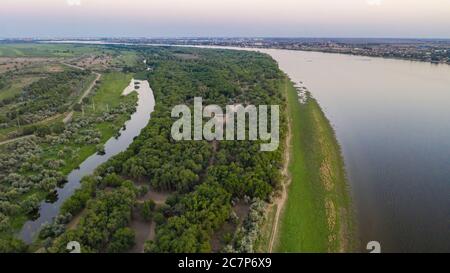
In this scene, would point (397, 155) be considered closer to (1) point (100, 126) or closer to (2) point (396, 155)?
(2) point (396, 155)

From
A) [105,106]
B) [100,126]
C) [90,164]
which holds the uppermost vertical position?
[105,106]

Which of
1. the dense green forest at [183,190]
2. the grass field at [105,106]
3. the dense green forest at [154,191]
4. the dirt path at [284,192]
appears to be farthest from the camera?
the grass field at [105,106]

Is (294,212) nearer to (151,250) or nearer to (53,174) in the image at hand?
(151,250)

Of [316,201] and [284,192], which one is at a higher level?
[284,192]

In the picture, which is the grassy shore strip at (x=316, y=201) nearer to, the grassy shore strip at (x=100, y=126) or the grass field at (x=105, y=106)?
the grassy shore strip at (x=100, y=126)

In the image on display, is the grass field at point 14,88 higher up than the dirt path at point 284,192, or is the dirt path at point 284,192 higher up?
the grass field at point 14,88

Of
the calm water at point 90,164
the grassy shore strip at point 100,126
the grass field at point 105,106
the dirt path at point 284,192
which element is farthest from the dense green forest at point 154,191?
the calm water at point 90,164

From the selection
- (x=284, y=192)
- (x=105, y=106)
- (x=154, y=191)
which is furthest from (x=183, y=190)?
(x=105, y=106)

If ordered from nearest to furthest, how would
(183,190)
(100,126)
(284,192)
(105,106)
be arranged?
1. (183,190)
2. (284,192)
3. (100,126)
4. (105,106)
